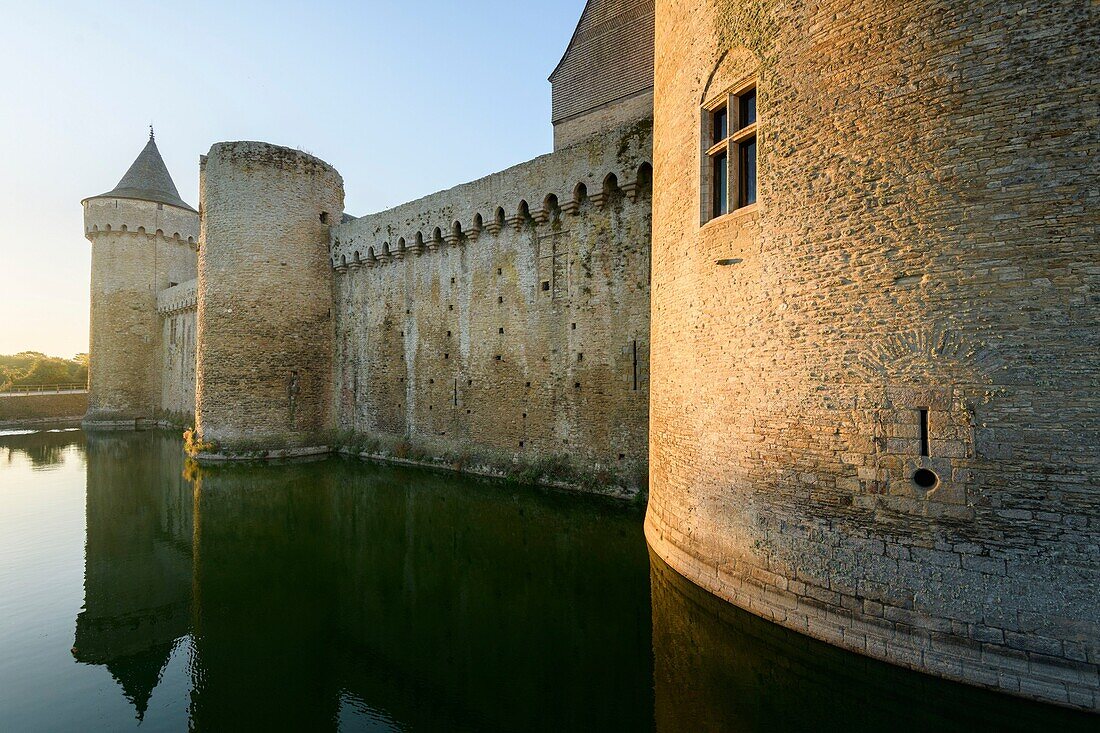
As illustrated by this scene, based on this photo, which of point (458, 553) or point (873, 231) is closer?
point (873, 231)

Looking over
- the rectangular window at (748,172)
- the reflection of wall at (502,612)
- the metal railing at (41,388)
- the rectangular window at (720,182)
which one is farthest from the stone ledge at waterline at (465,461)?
the metal railing at (41,388)

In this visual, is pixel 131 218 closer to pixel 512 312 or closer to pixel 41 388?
pixel 41 388

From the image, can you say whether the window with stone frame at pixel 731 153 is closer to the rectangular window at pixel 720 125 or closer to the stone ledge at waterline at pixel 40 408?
the rectangular window at pixel 720 125

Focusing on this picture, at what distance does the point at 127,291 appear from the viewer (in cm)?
2677

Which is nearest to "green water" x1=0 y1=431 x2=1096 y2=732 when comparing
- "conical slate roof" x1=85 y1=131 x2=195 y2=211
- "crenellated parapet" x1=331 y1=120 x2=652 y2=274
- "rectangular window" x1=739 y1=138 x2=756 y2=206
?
"rectangular window" x1=739 y1=138 x2=756 y2=206

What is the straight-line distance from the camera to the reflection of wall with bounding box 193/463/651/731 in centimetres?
425

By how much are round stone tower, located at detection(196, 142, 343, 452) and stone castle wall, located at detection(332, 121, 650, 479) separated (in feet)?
4.22

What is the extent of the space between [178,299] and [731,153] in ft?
89.0

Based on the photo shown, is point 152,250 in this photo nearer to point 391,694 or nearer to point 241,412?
point 241,412

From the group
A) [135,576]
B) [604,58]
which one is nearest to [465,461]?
[135,576]

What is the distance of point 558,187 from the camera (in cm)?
1188

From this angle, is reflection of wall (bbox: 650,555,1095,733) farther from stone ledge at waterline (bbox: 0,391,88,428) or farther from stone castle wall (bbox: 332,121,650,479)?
stone ledge at waterline (bbox: 0,391,88,428)

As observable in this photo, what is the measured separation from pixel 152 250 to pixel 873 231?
3198cm

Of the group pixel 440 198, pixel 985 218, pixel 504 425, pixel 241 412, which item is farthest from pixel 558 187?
pixel 241 412
